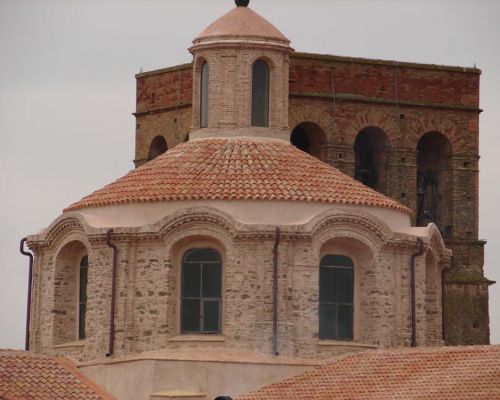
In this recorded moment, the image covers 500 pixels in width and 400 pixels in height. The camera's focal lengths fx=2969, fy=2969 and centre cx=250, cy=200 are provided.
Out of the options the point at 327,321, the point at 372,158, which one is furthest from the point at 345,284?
the point at 372,158

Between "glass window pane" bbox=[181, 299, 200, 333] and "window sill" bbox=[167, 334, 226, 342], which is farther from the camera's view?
"glass window pane" bbox=[181, 299, 200, 333]

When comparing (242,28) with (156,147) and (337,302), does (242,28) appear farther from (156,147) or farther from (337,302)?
(156,147)

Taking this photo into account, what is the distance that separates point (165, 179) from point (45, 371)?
6.34m

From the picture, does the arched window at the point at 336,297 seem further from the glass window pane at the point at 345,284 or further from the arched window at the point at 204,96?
the arched window at the point at 204,96

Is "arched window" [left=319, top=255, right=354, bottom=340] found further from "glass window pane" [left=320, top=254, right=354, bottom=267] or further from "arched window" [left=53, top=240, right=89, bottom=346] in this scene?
"arched window" [left=53, top=240, right=89, bottom=346]

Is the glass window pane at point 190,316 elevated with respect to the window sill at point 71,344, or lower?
elevated

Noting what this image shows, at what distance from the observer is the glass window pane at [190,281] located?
252 feet

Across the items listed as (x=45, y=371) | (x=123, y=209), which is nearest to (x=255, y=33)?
(x=123, y=209)

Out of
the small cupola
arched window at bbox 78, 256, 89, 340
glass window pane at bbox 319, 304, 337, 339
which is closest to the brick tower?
the small cupola

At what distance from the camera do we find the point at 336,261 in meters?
77.4

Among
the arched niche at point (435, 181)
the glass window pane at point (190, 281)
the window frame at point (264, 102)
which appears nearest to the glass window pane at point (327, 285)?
the glass window pane at point (190, 281)

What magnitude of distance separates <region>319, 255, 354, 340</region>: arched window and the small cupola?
4844 millimetres

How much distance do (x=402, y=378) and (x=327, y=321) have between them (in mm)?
5020

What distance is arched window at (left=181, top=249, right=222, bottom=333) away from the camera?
3014 inches
